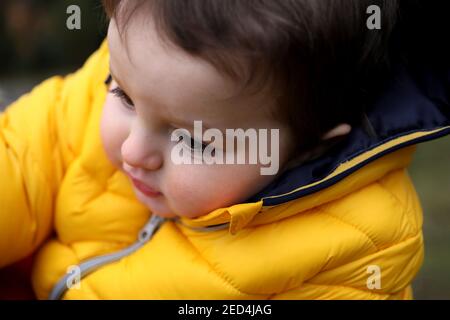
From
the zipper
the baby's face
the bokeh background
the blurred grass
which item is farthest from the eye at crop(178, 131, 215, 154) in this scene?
the bokeh background

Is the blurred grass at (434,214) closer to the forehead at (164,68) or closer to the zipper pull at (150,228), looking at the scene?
the zipper pull at (150,228)

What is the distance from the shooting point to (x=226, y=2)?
0.84 metres

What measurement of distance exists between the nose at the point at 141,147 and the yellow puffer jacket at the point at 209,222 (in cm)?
13

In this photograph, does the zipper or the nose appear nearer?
the nose

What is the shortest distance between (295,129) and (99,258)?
0.43 meters

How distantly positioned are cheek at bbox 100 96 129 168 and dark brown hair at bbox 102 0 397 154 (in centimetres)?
15

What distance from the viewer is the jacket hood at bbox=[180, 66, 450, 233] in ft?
3.37

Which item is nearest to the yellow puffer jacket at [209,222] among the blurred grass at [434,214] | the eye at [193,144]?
the eye at [193,144]

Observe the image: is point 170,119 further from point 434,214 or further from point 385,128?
point 434,214

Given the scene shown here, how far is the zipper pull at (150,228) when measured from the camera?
3.84 ft

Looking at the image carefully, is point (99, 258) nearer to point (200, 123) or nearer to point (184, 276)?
point (184, 276)

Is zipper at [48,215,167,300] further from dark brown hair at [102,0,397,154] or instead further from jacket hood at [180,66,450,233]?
dark brown hair at [102,0,397,154]

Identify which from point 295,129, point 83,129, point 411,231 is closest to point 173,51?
point 295,129

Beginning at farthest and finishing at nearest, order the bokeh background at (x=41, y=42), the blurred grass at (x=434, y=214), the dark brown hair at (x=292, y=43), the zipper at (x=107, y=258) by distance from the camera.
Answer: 1. the bokeh background at (x=41, y=42)
2. the blurred grass at (x=434, y=214)
3. the zipper at (x=107, y=258)
4. the dark brown hair at (x=292, y=43)
